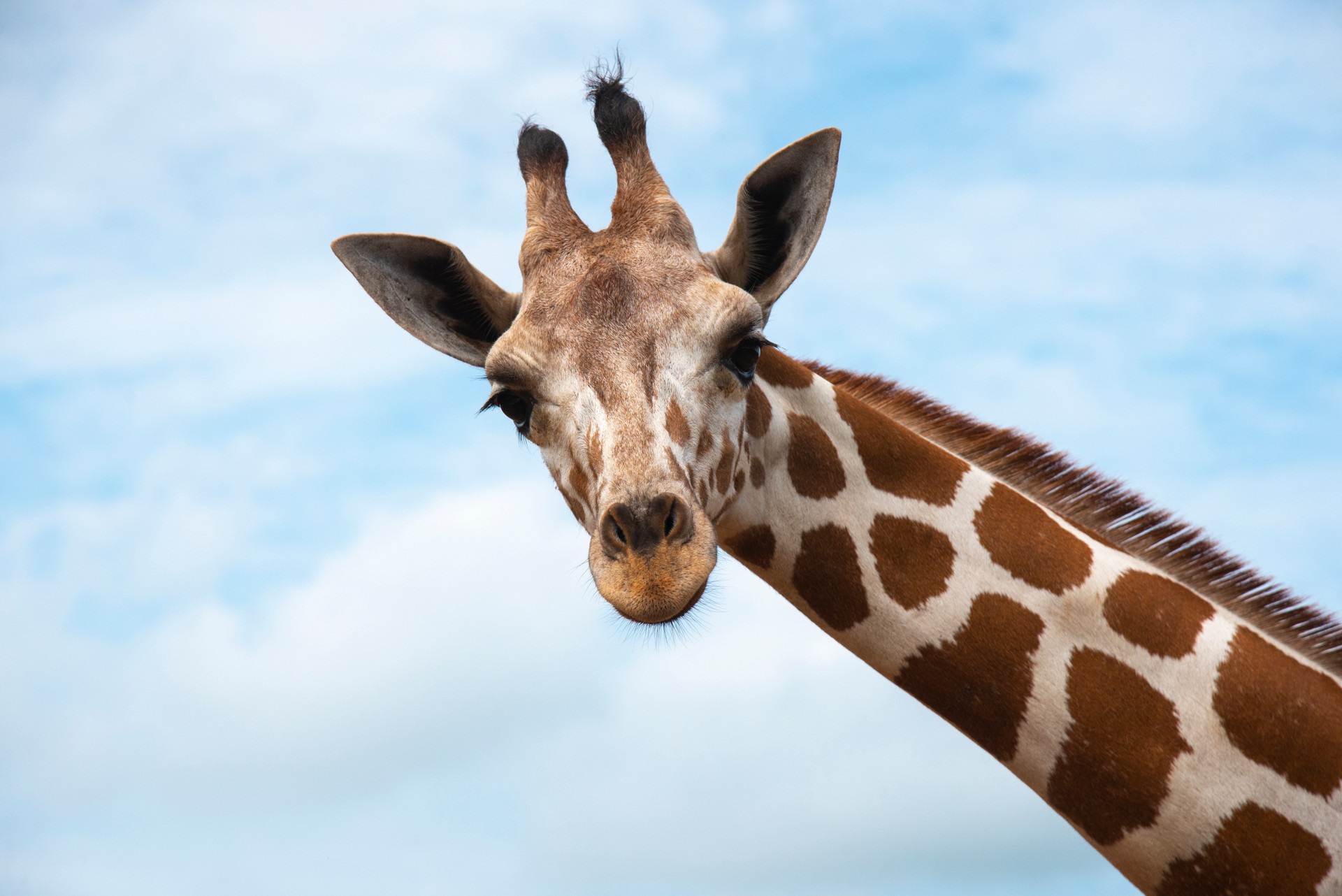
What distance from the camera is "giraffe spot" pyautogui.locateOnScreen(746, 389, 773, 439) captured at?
6.13m

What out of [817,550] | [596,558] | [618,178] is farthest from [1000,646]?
[618,178]

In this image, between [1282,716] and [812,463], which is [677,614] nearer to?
[812,463]

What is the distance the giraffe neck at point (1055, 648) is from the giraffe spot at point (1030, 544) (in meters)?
0.01

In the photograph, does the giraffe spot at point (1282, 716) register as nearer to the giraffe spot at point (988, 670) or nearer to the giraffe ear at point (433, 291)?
the giraffe spot at point (988, 670)

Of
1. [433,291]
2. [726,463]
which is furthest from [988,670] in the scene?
[433,291]

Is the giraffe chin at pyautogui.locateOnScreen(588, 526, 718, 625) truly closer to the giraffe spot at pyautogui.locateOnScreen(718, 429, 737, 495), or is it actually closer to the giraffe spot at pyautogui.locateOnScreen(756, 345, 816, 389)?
the giraffe spot at pyautogui.locateOnScreen(718, 429, 737, 495)

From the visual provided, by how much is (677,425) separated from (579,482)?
57 centimetres

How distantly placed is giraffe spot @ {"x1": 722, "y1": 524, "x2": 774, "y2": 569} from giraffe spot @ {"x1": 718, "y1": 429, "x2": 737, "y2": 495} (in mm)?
469

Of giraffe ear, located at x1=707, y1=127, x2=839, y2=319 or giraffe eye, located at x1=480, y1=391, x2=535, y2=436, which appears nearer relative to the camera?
giraffe eye, located at x1=480, y1=391, x2=535, y2=436

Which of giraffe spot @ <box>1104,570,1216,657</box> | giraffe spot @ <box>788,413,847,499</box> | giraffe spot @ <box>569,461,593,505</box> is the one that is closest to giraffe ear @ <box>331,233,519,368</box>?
giraffe spot @ <box>569,461,593,505</box>

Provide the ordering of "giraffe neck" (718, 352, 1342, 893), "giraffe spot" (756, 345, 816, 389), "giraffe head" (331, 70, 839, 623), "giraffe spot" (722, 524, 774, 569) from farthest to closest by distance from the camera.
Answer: "giraffe spot" (756, 345, 816, 389)
"giraffe spot" (722, 524, 774, 569)
"giraffe neck" (718, 352, 1342, 893)
"giraffe head" (331, 70, 839, 623)

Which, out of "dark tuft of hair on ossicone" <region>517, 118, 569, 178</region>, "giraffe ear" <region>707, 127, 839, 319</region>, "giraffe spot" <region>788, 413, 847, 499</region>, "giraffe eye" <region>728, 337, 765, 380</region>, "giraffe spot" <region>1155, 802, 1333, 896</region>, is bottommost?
"giraffe spot" <region>1155, 802, 1333, 896</region>

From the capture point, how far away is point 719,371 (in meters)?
5.76

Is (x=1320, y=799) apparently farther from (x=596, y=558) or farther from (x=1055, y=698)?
(x=596, y=558)
